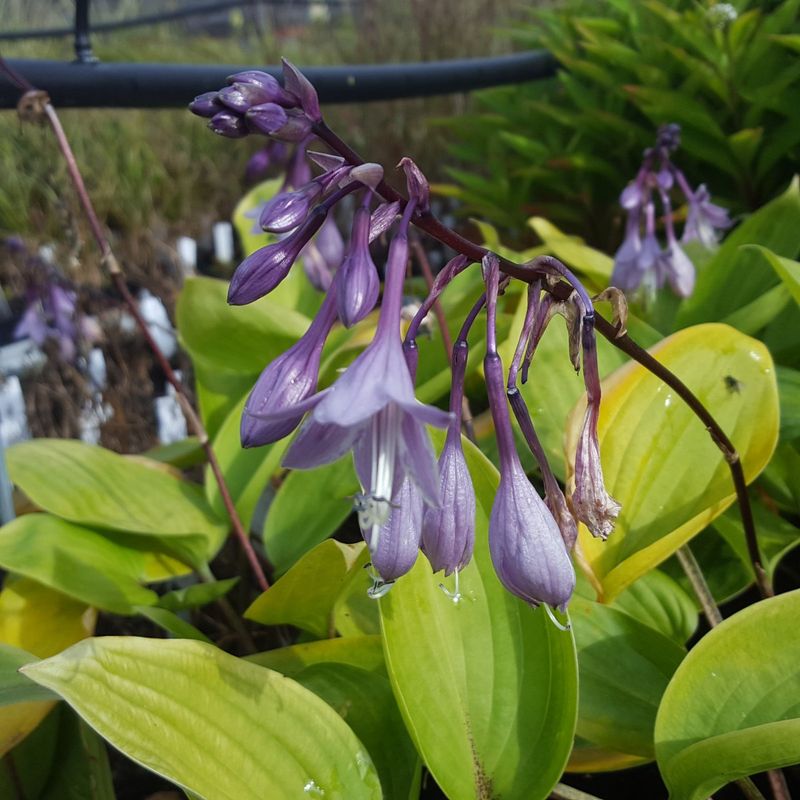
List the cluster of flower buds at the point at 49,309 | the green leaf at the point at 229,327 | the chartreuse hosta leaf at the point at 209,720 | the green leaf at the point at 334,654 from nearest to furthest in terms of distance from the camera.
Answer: the chartreuse hosta leaf at the point at 209,720 < the green leaf at the point at 334,654 < the green leaf at the point at 229,327 < the cluster of flower buds at the point at 49,309

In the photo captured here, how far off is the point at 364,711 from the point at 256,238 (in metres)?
1.45

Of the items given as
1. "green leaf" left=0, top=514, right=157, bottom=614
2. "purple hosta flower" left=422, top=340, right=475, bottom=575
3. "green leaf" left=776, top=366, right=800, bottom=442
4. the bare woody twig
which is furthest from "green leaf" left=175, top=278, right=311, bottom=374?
"purple hosta flower" left=422, top=340, right=475, bottom=575

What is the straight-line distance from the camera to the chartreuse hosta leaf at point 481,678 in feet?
3.34

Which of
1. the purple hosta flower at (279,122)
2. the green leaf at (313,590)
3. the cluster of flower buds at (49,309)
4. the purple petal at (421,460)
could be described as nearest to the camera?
the purple petal at (421,460)

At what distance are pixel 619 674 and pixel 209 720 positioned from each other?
624 mm

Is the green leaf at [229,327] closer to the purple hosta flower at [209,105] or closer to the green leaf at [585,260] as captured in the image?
the green leaf at [585,260]

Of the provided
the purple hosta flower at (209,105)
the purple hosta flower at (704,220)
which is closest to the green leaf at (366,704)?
the purple hosta flower at (209,105)

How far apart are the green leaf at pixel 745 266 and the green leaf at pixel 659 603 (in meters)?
0.75

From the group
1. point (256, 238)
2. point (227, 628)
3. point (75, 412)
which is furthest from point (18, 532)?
point (75, 412)

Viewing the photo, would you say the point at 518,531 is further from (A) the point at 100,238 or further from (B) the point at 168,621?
(A) the point at 100,238

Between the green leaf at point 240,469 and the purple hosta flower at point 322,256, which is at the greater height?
the purple hosta flower at point 322,256

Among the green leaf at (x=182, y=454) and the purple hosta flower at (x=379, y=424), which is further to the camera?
the green leaf at (x=182, y=454)

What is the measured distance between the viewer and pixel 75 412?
2.83m

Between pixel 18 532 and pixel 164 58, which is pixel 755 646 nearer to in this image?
pixel 18 532
